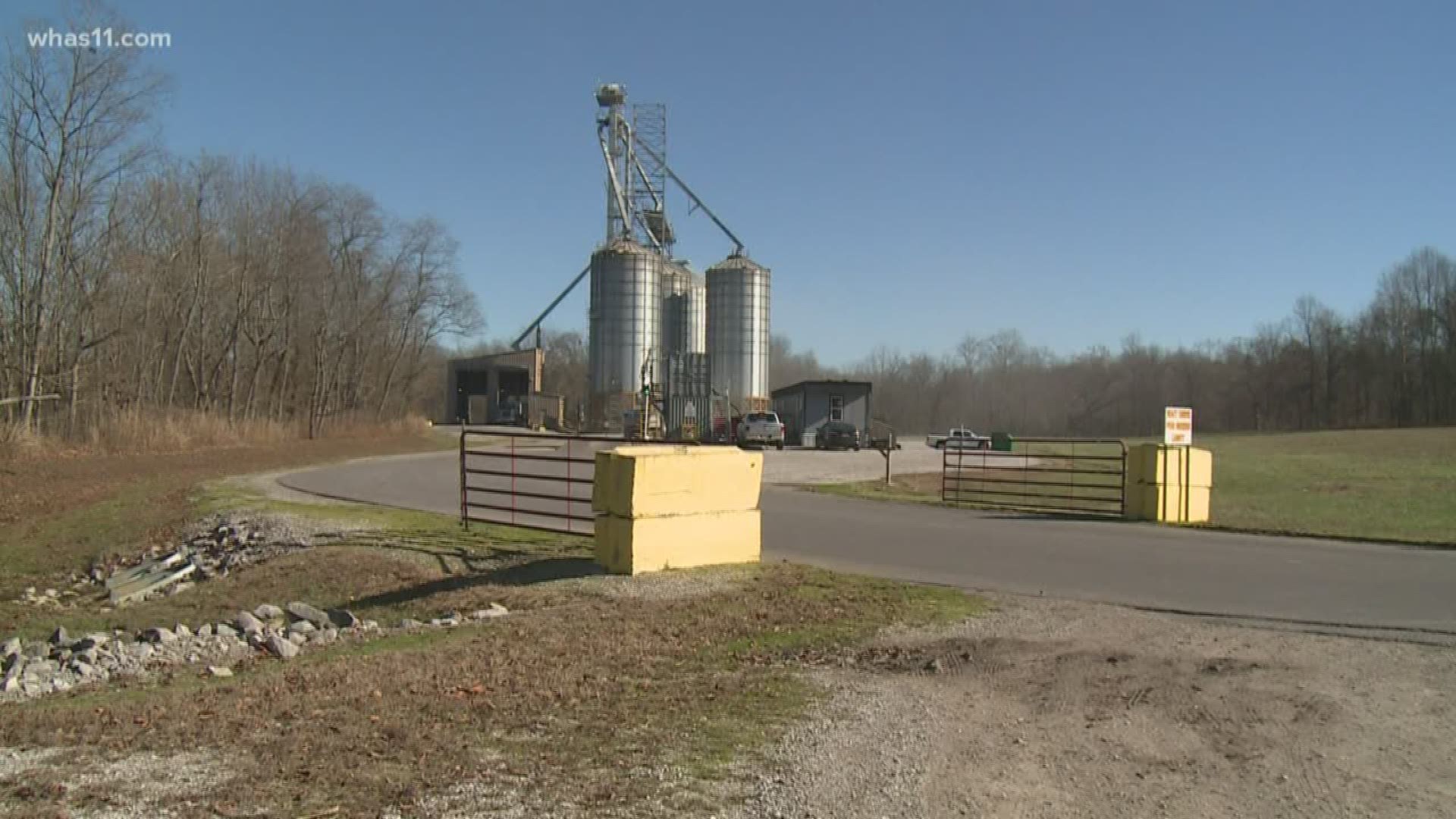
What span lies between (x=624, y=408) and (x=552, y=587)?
4993cm

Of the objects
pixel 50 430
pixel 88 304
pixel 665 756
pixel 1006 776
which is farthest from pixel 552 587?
pixel 88 304

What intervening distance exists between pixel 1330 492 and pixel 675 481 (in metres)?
23.6

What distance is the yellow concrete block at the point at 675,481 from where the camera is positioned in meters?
11.0

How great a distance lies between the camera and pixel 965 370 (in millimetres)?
142750

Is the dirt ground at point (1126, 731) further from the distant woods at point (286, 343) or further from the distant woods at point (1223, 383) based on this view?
the distant woods at point (1223, 383)

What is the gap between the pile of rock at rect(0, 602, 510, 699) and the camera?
8203 mm

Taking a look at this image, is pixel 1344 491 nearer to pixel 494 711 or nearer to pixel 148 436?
pixel 494 711

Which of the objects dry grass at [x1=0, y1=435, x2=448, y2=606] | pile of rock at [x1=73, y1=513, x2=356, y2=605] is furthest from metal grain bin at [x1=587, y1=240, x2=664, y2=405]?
pile of rock at [x1=73, y1=513, x2=356, y2=605]

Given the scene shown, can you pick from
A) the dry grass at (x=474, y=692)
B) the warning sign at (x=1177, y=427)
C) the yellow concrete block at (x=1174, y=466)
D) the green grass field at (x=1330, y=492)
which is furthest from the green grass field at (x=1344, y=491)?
the dry grass at (x=474, y=692)

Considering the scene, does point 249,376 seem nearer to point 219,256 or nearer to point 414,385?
point 219,256

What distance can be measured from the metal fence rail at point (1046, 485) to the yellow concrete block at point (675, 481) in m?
8.92

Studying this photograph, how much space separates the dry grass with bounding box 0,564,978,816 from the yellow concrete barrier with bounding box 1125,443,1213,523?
1035 cm

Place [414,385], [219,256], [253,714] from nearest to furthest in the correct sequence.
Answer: [253,714] < [219,256] < [414,385]

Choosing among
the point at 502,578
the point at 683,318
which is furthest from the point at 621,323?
the point at 502,578
